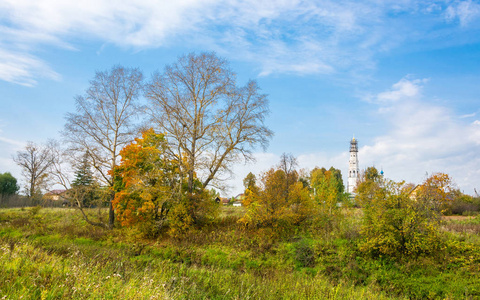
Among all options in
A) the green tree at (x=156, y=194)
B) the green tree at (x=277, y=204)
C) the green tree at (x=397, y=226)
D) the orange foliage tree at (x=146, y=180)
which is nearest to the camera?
the green tree at (x=397, y=226)

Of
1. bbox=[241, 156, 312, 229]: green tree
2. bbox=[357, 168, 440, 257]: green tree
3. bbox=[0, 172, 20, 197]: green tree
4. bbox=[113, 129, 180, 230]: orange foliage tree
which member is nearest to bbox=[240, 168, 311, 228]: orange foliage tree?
bbox=[241, 156, 312, 229]: green tree

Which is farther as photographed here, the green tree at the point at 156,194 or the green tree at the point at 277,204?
the green tree at the point at 156,194

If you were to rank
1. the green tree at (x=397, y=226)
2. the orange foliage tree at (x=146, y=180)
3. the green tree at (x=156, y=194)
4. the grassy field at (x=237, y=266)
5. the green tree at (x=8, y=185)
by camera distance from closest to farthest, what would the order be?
the grassy field at (x=237, y=266) → the green tree at (x=397, y=226) → the green tree at (x=156, y=194) → the orange foliage tree at (x=146, y=180) → the green tree at (x=8, y=185)

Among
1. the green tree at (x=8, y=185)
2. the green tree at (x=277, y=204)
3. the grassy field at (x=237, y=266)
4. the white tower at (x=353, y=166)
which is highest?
the white tower at (x=353, y=166)

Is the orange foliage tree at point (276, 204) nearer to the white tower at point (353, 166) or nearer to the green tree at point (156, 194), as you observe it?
the green tree at point (156, 194)

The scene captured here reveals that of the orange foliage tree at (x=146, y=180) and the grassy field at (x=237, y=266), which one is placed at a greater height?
the orange foliage tree at (x=146, y=180)

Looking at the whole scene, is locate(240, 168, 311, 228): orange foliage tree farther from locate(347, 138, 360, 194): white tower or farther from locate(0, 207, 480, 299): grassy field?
locate(347, 138, 360, 194): white tower

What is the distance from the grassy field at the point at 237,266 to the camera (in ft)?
19.2

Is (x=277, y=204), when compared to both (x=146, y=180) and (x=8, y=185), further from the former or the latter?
(x=8, y=185)

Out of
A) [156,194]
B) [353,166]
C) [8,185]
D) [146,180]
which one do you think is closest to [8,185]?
[8,185]

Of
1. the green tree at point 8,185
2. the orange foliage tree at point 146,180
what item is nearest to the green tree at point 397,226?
the orange foliage tree at point 146,180

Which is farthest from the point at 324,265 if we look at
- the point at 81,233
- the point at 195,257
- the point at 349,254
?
the point at 81,233

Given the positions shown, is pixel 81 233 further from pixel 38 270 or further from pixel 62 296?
pixel 62 296

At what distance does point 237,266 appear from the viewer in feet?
47.2
